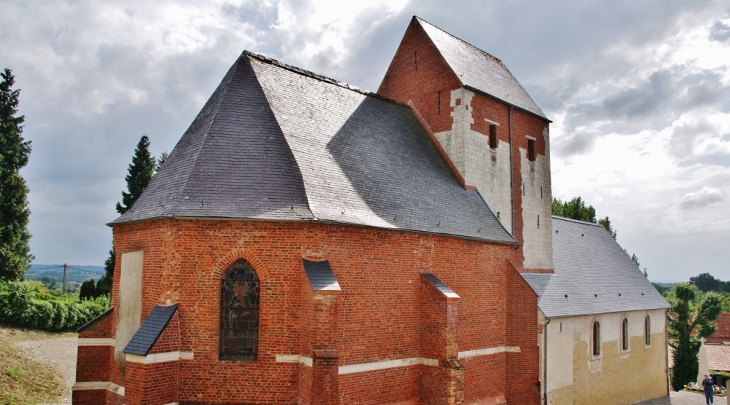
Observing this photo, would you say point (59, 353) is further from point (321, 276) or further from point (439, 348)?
point (439, 348)

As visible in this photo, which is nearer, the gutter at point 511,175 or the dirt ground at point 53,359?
the dirt ground at point 53,359

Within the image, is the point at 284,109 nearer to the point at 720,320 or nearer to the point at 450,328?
the point at 450,328

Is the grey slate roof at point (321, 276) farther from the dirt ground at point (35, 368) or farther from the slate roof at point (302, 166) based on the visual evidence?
the dirt ground at point (35, 368)

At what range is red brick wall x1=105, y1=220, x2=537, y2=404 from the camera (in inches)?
471

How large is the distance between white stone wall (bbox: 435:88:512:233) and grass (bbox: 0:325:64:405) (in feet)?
51.3

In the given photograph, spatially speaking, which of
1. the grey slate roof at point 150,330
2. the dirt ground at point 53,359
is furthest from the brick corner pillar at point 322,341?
the dirt ground at point 53,359

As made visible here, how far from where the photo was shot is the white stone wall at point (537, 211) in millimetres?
21562

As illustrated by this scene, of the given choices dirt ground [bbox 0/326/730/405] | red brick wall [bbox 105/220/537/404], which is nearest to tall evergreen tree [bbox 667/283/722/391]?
dirt ground [bbox 0/326/730/405]

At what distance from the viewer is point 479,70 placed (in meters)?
22.1

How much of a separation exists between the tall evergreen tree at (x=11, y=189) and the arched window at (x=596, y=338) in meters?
31.1

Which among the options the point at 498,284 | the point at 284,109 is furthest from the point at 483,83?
the point at 284,109

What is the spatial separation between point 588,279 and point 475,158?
9.16 metres

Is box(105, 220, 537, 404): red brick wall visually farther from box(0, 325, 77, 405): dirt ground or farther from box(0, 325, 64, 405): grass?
box(0, 325, 77, 405): dirt ground

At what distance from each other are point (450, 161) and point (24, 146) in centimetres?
3085
